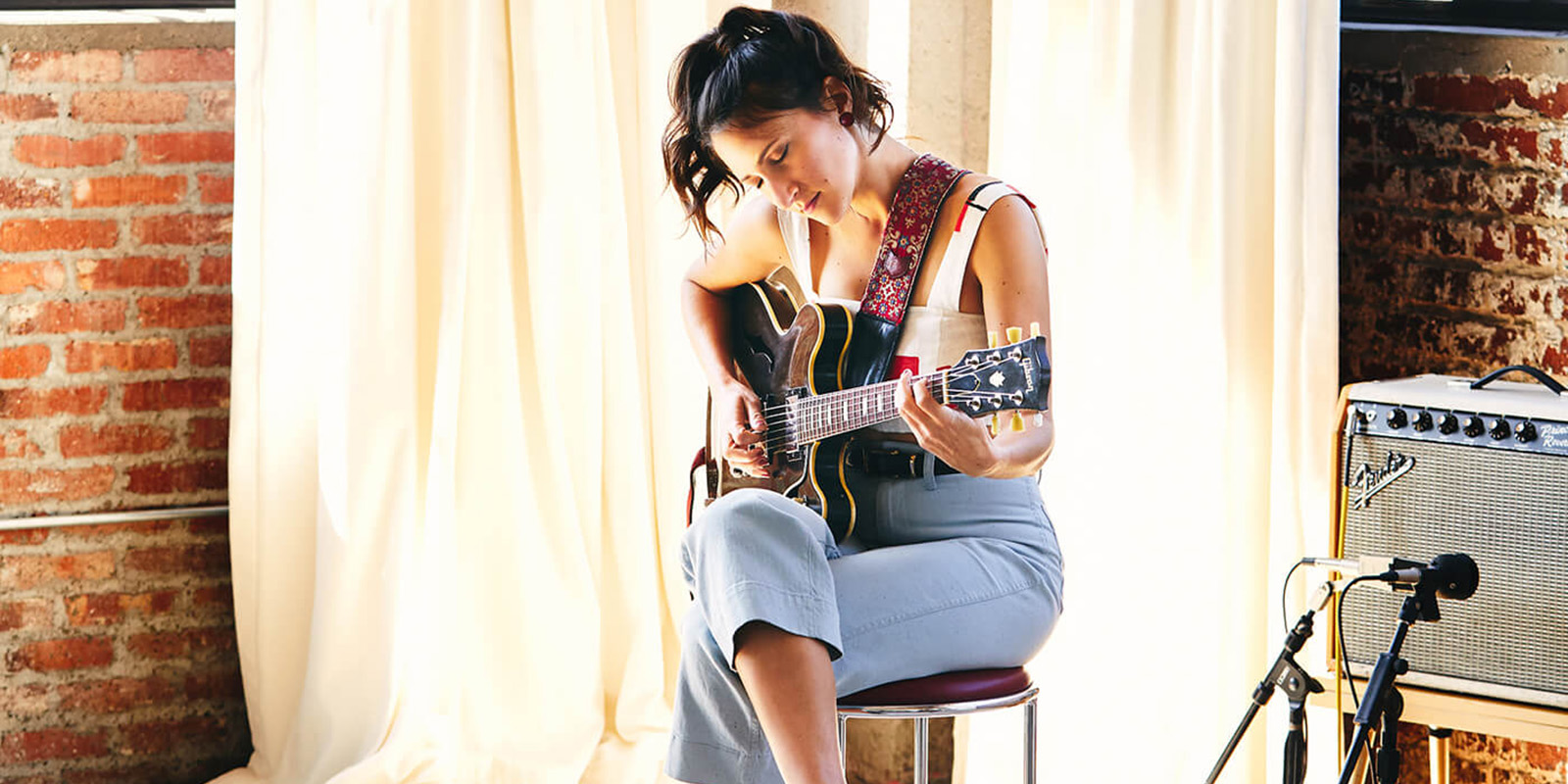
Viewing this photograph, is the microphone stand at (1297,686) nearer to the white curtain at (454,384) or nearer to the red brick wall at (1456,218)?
the red brick wall at (1456,218)

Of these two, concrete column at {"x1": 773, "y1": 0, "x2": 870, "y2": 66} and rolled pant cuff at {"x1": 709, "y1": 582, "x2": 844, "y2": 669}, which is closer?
rolled pant cuff at {"x1": 709, "y1": 582, "x2": 844, "y2": 669}

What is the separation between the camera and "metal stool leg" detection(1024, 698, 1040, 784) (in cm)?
173

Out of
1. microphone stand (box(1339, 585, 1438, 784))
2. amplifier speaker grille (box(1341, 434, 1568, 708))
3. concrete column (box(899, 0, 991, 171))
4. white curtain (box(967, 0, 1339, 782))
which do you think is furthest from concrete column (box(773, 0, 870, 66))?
microphone stand (box(1339, 585, 1438, 784))

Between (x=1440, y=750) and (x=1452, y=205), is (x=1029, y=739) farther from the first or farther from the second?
(x=1452, y=205)

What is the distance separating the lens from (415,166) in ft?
8.52

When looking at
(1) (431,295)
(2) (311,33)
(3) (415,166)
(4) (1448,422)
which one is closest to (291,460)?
(1) (431,295)

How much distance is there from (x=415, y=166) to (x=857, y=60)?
81 cm

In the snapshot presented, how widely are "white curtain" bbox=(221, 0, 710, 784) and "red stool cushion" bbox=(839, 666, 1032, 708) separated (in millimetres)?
1107

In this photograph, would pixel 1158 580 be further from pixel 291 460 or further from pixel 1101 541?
pixel 291 460

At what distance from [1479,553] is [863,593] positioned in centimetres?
89

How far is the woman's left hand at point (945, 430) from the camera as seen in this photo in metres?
1.57

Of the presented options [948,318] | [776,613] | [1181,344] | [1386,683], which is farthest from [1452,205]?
[776,613]

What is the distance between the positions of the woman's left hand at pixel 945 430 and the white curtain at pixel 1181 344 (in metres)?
0.78

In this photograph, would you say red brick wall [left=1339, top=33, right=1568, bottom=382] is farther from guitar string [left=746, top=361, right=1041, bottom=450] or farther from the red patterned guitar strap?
guitar string [left=746, top=361, right=1041, bottom=450]
